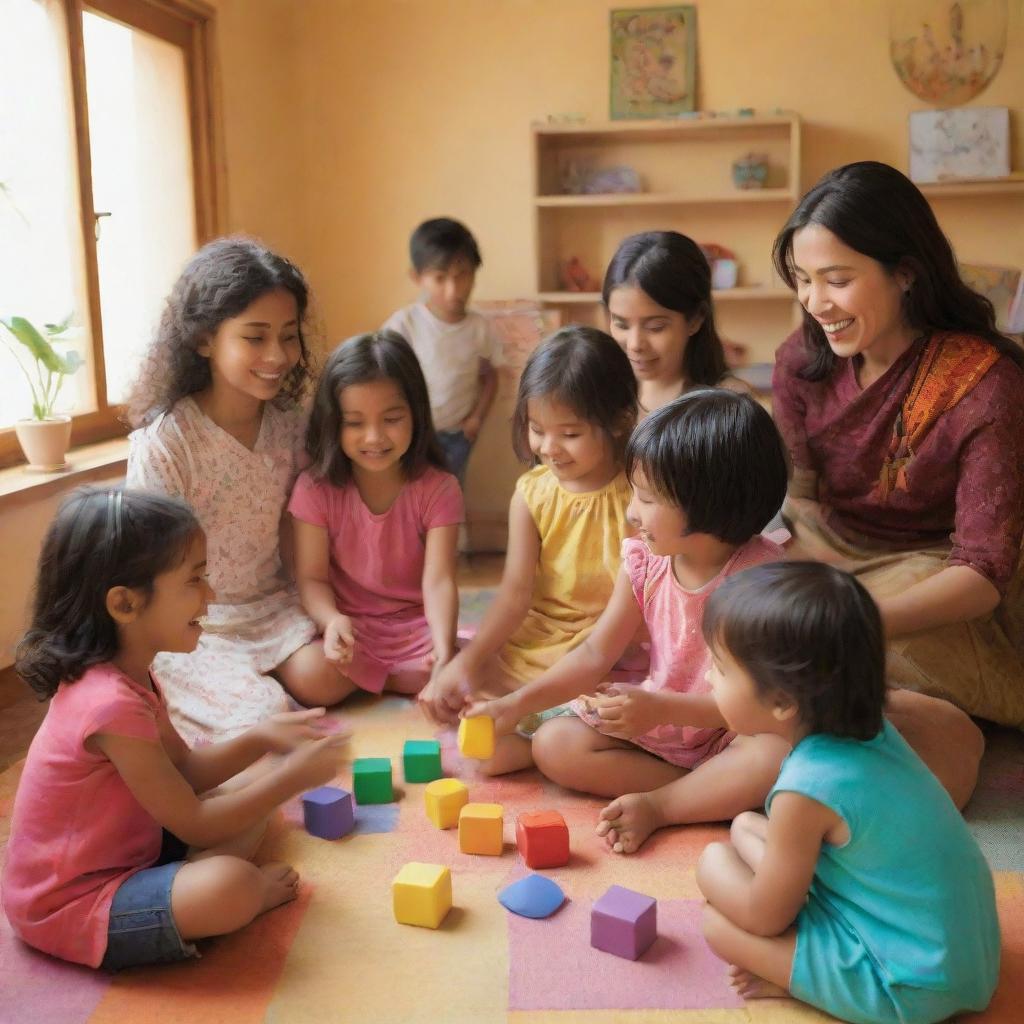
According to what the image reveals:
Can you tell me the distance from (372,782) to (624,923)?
1.93 ft

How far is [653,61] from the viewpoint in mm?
3883

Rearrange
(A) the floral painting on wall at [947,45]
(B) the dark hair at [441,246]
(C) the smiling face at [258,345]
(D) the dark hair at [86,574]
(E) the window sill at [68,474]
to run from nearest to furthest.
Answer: (D) the dark hair at [86,574] < (C) the smiling face at [258,345] < (E) the window sill at [68,474] < (B) the dark hair at [441,246] < (A) the floral painting on wall at [947,45]

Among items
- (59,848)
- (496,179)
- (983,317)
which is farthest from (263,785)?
(496,179)

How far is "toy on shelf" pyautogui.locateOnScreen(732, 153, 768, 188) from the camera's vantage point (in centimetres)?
384

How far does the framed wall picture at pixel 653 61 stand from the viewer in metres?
3.85

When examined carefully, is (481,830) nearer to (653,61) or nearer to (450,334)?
(450,334)

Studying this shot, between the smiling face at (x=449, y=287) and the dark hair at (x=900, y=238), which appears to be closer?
the dark hair at (x=900, y=238)

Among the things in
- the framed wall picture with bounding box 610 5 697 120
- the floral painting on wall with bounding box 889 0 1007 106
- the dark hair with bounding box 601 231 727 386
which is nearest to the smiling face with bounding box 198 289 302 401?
the dark hair with bounding box 601 231 727 386

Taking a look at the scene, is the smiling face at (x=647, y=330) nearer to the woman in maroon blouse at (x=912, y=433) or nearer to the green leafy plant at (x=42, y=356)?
the woman in maroon blouse at (x=912, y=433)

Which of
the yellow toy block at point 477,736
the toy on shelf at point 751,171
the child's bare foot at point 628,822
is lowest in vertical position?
the child's bare foot at point 628,822

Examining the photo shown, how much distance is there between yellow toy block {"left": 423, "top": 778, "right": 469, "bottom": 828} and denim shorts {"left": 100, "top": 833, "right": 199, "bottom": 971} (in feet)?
1.48

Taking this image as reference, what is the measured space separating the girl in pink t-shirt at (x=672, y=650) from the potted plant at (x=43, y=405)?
136cm

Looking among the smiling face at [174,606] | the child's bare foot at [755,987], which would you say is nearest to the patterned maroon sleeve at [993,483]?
the child's bare foot at [755,987]

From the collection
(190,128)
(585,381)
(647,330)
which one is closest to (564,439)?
(585,381)
